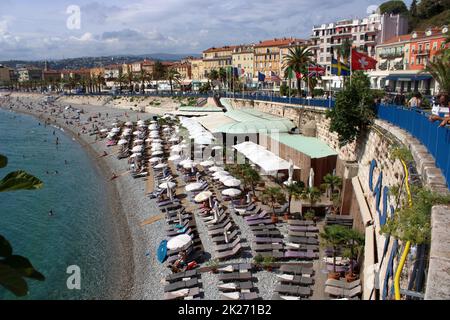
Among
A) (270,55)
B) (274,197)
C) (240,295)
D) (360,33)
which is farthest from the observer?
(270,55)

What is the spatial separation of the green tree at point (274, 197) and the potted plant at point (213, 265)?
5350mm

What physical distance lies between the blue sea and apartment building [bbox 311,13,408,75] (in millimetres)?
47041

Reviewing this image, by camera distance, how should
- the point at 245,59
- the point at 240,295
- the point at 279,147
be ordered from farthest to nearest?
1. the point at 245,59
2. the point at 279,147
3. the point at 240,295

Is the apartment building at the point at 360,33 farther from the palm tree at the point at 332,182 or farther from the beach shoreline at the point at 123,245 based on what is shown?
the palm tree at the point at 332,182

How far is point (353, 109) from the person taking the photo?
19.5m

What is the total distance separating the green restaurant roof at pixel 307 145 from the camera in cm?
2289

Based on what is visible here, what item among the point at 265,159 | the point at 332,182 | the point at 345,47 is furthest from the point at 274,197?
the point at 345,47

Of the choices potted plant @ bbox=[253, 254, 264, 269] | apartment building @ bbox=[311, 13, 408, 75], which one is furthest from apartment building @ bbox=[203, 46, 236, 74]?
potted plant @ bbox=[253, 254, 264, 269]

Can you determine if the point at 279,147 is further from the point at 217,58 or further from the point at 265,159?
the point at 217,58

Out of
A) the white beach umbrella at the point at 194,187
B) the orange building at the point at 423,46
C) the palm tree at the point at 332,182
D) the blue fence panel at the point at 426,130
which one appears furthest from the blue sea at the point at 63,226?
the orange building at the point at 423,46

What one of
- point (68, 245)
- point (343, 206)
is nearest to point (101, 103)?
point (68, 245)

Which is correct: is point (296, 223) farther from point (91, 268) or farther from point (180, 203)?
point (91, 268)

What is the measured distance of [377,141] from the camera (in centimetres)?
1677

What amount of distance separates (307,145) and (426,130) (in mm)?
13985
